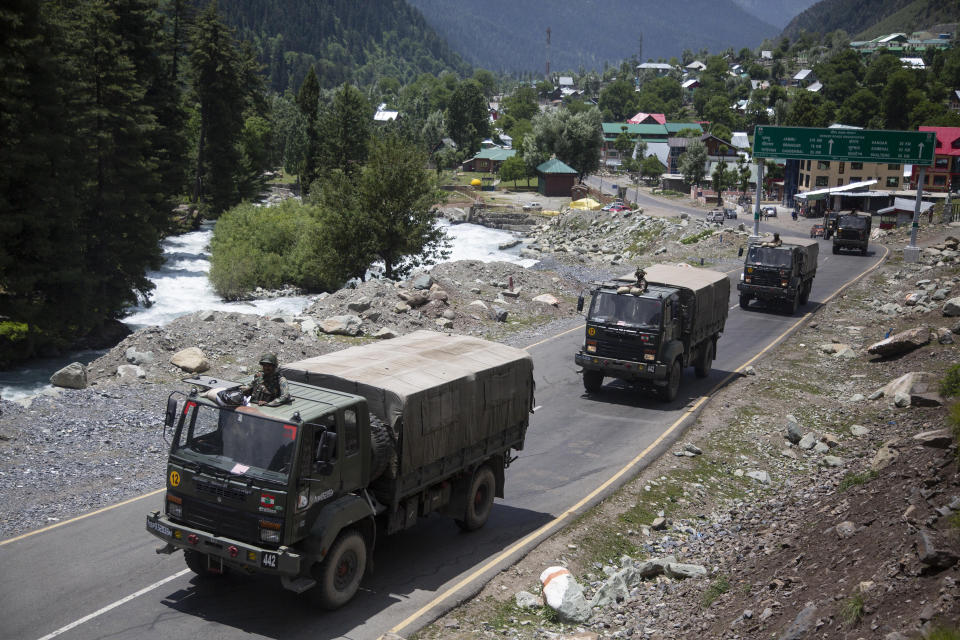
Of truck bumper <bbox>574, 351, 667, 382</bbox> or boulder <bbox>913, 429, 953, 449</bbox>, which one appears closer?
boulder <bbox>913, 429, 953, 449</bbox>

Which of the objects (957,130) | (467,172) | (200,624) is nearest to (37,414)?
(200,624)

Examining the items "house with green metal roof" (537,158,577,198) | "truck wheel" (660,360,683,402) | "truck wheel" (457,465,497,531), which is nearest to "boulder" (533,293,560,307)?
"truck wheel" (660,360,683,402)

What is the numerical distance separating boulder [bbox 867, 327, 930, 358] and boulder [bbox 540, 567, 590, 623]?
1877 centimetres

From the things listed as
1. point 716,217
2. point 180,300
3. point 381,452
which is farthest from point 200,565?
point 716,217

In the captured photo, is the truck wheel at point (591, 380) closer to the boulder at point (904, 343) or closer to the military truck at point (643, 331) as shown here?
the military truck at point (643, 331)

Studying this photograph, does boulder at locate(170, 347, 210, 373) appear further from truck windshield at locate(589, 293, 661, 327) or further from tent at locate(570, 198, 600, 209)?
tent at locate(570, 198, 600, 209)

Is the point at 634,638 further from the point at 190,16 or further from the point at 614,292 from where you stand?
the point at 190,16

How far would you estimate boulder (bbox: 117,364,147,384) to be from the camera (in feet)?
69.9

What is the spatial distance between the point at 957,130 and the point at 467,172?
82.3 meters

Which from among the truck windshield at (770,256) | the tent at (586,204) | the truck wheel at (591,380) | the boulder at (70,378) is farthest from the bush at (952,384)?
the tent at (586,204)

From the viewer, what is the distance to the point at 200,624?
10.3 metres

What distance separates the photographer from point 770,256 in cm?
3591

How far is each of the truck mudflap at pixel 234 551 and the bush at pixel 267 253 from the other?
102 ft

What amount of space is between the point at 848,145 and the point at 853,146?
1.11 feet
